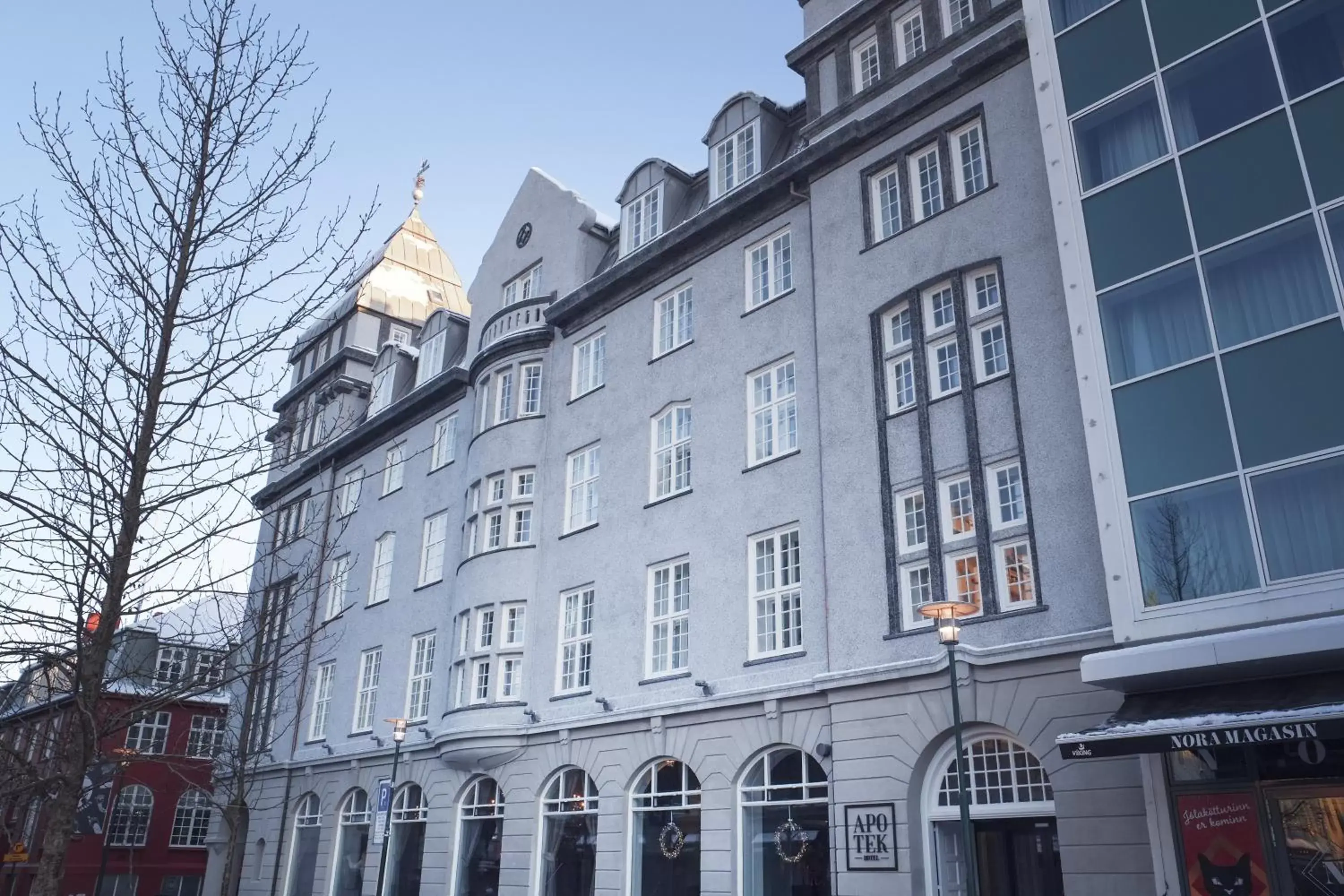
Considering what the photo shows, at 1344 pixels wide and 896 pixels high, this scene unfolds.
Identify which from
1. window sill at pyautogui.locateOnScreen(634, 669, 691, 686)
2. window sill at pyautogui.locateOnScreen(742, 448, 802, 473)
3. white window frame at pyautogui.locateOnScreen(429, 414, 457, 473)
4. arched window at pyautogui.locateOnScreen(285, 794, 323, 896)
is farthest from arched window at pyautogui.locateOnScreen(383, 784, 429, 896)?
window sill at pyautogui.locateOnScreen(742, 448, 802, 473)

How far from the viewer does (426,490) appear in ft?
109

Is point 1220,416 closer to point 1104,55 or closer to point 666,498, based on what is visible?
point 1104,55

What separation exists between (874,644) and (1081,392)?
555 cm

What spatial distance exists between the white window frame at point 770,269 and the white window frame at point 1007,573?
809 cm

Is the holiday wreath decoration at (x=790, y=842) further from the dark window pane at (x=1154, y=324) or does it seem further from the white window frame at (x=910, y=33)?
the white window frame at (x=910, y=33)

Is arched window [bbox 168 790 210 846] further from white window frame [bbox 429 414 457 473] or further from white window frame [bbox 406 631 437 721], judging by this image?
white window frame [bbox 429 414 457 473]

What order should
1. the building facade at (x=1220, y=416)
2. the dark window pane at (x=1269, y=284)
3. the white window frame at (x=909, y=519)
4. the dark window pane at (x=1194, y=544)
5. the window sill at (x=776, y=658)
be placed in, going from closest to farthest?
the building facade at (x=1220, y=416) < the dark window pane at (x=1194, y=544) < the dark window pane at (x=1269, y=284) < the white window frame at (x=909, y=519) < the window sill at (x=776, y=658)

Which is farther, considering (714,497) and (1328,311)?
(714,497)

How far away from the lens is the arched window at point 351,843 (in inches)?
1190

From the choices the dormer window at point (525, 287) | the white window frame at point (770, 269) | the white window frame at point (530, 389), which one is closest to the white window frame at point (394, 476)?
the dormer window at point (525, 287)

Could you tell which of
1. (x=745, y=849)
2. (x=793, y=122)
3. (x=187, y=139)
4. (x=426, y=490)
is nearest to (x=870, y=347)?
(x=793, y=122)

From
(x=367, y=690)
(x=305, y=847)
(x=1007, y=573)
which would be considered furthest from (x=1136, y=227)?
(x=305, y=847)

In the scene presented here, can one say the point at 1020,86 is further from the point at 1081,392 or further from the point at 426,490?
the point at 426,490

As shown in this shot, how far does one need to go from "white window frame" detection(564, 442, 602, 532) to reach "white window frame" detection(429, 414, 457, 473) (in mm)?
6326
